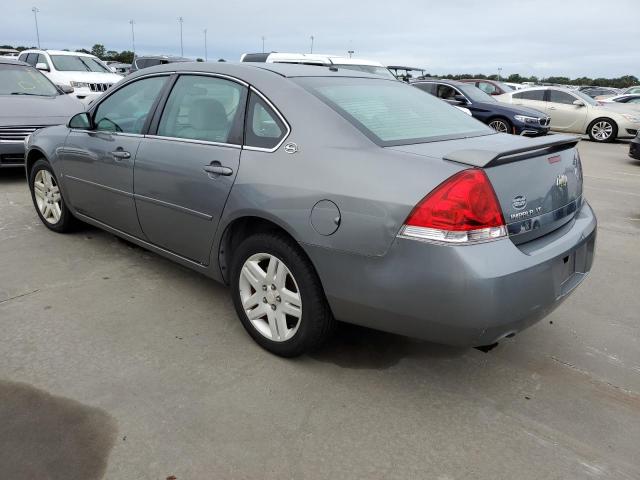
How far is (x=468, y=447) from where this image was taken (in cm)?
233

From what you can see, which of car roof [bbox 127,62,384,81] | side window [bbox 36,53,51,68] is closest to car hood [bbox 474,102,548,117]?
car roof [bbox 127,62,384,81]

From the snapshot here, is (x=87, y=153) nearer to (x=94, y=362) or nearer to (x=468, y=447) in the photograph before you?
(x=94, y=362)

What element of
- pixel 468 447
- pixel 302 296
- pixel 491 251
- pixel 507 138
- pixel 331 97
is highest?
pixel 331 97

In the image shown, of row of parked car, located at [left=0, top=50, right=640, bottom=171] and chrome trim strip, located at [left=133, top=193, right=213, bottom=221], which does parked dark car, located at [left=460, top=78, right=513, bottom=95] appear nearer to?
row of parked car, located at [left=0, top=50, right=640, bottom=171]

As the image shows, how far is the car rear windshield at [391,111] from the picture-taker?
9.14 ft

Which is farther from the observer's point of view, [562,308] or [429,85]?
[429,85]

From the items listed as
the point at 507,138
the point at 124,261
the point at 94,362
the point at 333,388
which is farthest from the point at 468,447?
the point at 124,261

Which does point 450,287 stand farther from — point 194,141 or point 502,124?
point 502,124

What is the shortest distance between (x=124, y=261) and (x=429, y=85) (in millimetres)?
11800

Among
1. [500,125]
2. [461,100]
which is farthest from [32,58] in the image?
[500,125]

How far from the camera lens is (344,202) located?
8.11 ft

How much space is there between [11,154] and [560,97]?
49.3 feet

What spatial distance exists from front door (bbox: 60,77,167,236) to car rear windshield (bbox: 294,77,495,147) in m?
1.36

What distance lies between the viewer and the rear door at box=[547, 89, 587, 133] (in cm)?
1582
